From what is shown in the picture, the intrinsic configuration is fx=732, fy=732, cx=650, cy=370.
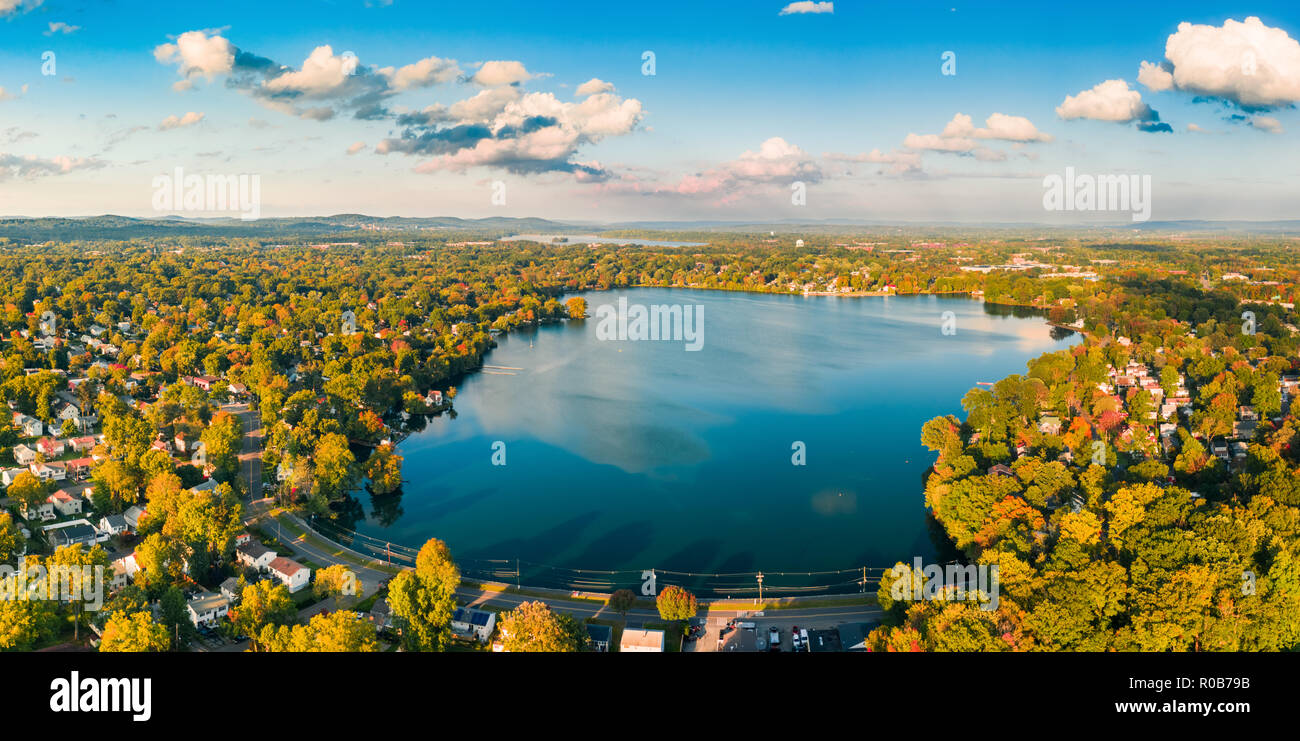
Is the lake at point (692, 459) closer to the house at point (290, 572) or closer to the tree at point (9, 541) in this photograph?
the house at point (290, 572)

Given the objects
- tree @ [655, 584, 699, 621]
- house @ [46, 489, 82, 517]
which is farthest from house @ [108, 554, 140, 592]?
tree @ [655, 584, 699, 621]

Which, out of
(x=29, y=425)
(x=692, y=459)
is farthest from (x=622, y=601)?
(x=29, y=425)

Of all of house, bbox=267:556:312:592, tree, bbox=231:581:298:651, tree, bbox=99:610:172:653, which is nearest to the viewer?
tree, bbox=99:610:172:653

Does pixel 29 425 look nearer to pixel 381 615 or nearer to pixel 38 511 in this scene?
pixel 38 511

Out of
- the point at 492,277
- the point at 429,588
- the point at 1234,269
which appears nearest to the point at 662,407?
the point at 429,588

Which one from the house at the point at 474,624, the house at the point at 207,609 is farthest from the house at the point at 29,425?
the house at the point at 474,624

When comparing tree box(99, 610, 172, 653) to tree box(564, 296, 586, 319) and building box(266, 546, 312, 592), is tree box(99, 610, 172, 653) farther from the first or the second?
tree box(564, 296, 586, 319)
